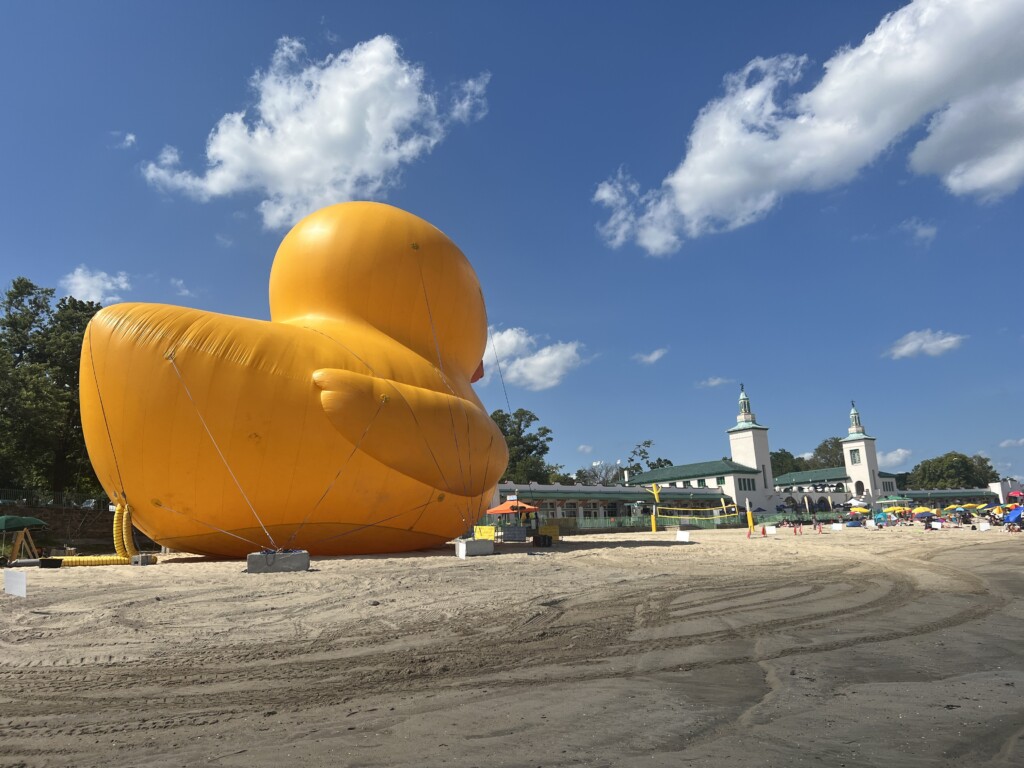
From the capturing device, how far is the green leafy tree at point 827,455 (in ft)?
386

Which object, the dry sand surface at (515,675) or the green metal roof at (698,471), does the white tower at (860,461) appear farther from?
the dry sand surface at (515,675)

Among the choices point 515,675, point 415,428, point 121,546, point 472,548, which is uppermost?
point 415,428

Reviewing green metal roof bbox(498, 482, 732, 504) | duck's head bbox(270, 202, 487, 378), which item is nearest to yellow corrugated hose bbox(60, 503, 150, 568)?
duck's head bbox(270, 202, 487, 378)

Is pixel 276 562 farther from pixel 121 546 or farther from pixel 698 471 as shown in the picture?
pixel 698 471

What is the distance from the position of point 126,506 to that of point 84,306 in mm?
25501

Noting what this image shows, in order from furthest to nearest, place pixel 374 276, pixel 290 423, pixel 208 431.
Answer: pixel 374 276, pixel 290 423, pixel 208 431

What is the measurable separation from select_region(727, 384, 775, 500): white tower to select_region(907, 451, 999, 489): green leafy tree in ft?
121

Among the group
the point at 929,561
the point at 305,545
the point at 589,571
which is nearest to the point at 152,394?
the point at 305,545

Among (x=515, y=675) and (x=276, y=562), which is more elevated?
(x=276, y=562)

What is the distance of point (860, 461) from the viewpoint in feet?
269

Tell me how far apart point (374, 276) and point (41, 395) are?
66.4 feet

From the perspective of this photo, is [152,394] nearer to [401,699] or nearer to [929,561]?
[401,699]

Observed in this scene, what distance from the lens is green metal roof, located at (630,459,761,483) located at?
2707 inches

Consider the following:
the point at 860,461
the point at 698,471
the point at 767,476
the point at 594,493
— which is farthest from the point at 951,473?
the point at 594,493
